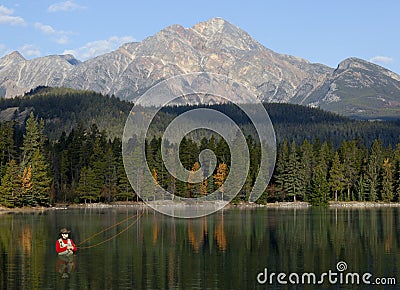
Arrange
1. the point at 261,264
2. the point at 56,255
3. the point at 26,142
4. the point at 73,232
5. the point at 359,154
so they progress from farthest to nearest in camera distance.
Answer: the point at 359,154 < the point at 26,142 < the point at 73,232 < the point at 56,255 < the point at 261,264

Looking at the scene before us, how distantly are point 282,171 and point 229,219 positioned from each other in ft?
169

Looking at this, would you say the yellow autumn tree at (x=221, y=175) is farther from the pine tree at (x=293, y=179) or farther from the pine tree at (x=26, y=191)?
the pine tree at (x=26, y=191)

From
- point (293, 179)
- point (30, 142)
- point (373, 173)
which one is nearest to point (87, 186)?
point (30, 142)

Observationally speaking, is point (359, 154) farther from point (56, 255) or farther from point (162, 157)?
point (56, 255)

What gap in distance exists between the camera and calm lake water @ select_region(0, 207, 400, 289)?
1578 inches

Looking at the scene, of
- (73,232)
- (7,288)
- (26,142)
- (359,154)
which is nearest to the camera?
(7,288)

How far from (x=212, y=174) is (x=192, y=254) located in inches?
3281

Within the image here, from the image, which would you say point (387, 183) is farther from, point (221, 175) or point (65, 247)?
point (65, 247)

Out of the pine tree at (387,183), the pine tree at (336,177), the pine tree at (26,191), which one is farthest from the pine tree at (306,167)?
the pine tree at (26,191)

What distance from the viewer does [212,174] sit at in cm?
13525

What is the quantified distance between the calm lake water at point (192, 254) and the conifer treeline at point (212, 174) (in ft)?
173

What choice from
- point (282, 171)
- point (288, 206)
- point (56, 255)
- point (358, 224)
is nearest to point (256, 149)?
point (282, 171)

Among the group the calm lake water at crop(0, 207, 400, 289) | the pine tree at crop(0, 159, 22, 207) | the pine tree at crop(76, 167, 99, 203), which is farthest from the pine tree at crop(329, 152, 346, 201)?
the pine tree at crop(0, 159, 22, 207)

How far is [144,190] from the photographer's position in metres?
135
